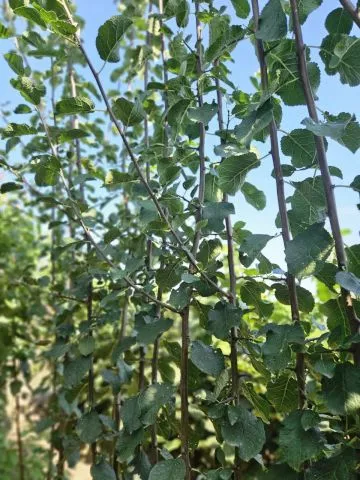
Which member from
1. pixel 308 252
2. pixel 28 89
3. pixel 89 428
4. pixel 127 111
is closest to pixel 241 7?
pixel 127 111

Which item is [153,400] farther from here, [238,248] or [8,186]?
[8,186]

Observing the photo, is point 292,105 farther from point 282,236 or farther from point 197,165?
point 197,165

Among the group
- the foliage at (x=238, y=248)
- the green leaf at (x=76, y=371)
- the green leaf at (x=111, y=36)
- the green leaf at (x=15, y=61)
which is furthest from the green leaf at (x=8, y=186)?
the green leaf at (x=76, y=371)

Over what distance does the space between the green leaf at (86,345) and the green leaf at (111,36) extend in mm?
770

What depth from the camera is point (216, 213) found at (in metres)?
0.93

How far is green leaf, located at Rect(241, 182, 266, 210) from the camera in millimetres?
1061

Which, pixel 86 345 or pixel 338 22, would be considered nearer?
pixel 338 22

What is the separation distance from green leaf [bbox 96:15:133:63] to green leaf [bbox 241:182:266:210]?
1.28 ft

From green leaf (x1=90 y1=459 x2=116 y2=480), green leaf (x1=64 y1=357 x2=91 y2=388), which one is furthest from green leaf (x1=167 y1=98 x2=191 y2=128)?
green leaf (x1=90 y1=459 x2=116 y2=480)

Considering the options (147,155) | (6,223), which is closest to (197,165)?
(147,155)

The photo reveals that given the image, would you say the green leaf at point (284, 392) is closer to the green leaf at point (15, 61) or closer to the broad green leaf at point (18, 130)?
the broad green leaf at point (18, 130)

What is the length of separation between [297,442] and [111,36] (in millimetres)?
706

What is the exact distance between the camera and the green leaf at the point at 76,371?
1339mm

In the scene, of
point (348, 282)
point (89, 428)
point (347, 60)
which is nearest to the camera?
point (348, 282)
